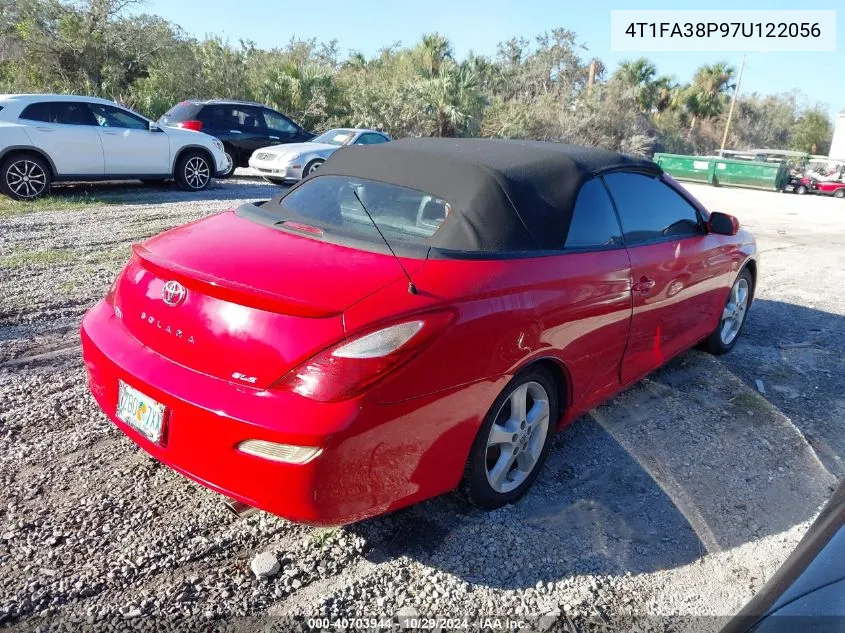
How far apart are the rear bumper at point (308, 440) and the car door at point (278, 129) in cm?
1295

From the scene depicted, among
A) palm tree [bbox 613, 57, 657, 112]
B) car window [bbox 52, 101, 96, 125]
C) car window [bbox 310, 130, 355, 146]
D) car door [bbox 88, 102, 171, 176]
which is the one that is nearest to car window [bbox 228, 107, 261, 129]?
car window [bbox 310, 130, 355, 146]

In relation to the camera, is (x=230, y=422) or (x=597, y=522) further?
(x=597, y=522)

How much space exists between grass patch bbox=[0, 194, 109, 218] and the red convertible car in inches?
275

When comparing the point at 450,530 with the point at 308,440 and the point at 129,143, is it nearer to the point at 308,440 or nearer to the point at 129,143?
the point at 308,440

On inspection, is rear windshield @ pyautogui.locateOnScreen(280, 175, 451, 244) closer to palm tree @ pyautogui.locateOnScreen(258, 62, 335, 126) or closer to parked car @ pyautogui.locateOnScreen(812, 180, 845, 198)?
palm tree @ pyautogui.locateOnScreen(258, 62, 335, 126)

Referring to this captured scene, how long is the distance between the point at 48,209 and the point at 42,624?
27.2 ft

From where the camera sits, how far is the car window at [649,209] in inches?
140

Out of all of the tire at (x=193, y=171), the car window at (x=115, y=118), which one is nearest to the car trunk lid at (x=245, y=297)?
the car window at (x=115, y=118)

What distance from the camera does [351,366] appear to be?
2.15 metres

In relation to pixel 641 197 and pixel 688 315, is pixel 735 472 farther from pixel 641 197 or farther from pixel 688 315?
pixel 641 197

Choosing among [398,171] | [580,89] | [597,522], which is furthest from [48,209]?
[580,89]

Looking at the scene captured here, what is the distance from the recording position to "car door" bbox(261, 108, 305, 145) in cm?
1454

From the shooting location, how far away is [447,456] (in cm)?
246

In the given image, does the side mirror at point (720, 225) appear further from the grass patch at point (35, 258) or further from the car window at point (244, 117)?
the car window at point (244, 117)
